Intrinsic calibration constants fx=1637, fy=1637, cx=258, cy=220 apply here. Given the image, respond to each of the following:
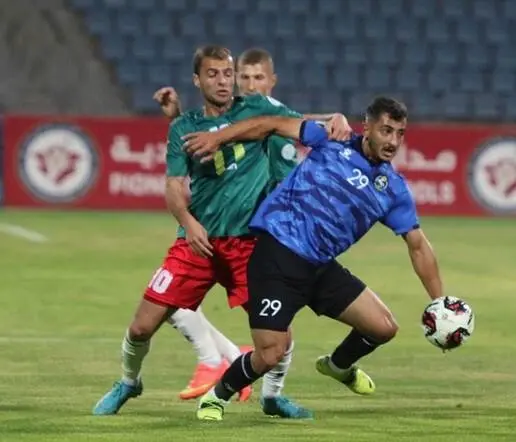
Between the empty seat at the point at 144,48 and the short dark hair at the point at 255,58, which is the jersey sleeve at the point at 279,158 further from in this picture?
the empty seat at the point at 144,48

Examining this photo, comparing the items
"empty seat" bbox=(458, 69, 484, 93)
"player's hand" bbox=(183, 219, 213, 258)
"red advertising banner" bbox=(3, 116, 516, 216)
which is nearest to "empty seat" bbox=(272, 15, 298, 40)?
"empty seat" bbox=(458, 69, 484, 93)

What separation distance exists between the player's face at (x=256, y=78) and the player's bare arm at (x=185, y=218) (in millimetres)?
1743

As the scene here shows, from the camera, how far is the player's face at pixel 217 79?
8.33m

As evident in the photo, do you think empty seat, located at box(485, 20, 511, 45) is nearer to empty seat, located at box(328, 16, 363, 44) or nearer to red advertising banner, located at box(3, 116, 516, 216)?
empty seat, located at box(328, 16, 363, 44)

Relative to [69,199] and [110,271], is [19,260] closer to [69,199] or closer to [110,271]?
[110,271]

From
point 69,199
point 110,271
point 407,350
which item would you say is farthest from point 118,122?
point 407,350

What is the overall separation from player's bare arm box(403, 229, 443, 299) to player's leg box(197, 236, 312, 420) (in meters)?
0.55

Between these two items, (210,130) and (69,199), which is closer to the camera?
(210,130)

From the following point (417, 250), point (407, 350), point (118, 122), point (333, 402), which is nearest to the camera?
point (417, 250)

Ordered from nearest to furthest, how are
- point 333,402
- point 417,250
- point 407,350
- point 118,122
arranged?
point 417,250 → point 333,402 → point 407,350 → point 118,122

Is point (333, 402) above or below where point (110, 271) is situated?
above

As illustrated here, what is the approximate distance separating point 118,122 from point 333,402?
12.4 meters

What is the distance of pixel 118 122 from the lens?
2109cm

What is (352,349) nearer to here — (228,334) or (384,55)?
(228,334)
